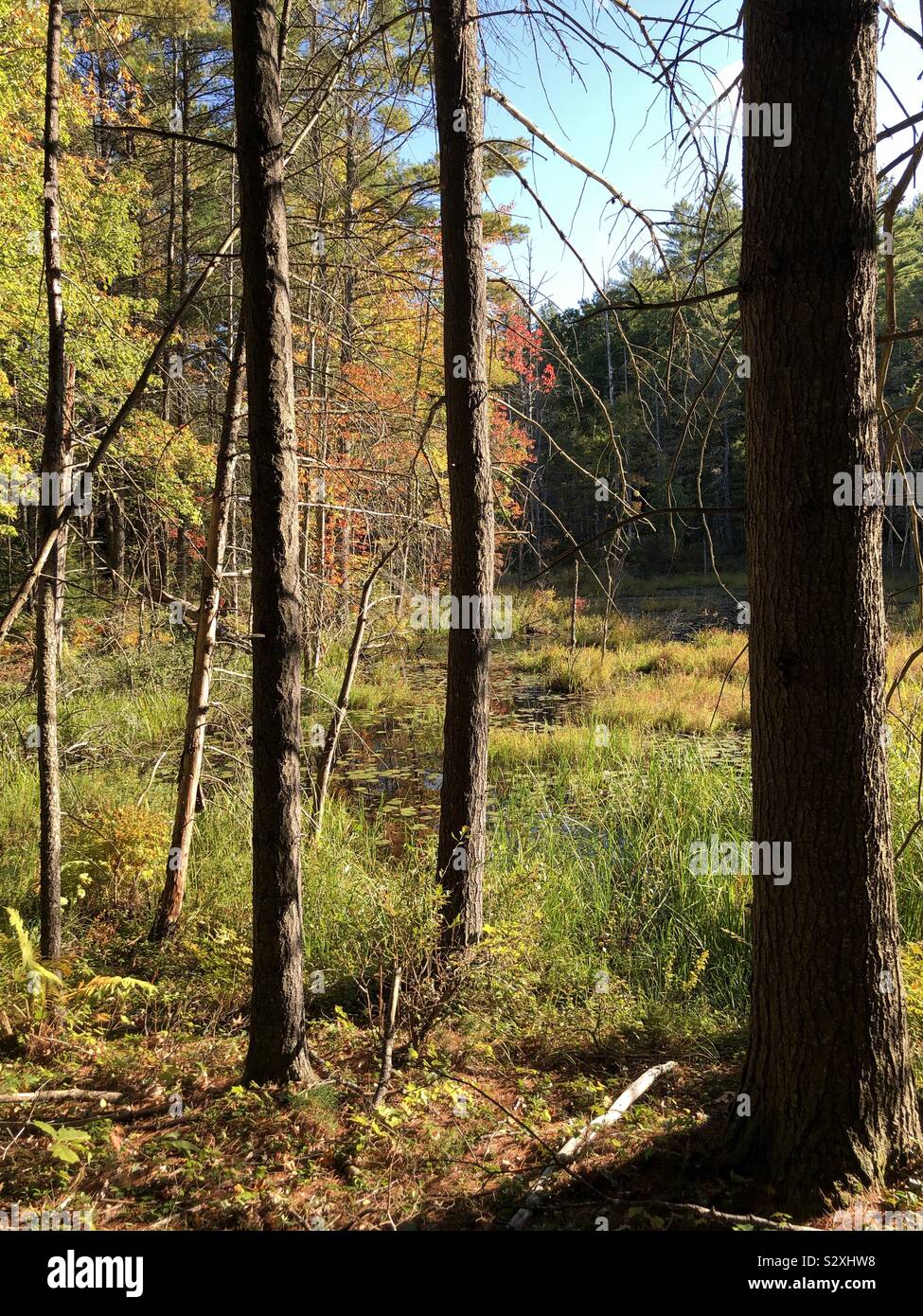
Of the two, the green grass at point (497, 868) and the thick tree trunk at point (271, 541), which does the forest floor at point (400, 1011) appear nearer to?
the green grass at point (497, 868)

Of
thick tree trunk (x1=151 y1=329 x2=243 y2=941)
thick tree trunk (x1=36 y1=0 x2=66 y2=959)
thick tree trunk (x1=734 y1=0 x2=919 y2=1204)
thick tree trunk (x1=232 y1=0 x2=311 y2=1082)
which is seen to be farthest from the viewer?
thick tree trunk (x1=151 y1=329 x2=243 y2=941)

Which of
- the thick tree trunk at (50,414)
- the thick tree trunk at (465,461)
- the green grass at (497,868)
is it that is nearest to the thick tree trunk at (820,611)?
the green grass at (497,868)

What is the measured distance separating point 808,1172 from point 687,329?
10.0 ft

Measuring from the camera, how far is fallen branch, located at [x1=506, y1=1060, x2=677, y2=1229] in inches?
95.9

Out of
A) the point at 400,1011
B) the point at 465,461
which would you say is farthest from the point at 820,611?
the point at 400,1011

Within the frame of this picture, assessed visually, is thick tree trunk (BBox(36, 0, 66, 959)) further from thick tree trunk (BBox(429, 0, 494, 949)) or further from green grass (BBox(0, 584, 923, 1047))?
thick tree trunk (BBox(429, 0, 494, 949))

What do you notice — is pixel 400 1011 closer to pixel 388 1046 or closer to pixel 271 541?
pixel 388 1046

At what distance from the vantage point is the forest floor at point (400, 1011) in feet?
8.41

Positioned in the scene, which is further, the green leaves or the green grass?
the green grass

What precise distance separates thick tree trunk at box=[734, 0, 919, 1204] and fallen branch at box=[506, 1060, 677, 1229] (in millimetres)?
584

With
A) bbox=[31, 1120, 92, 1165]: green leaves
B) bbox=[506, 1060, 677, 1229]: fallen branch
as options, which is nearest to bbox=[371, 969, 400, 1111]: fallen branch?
bbox=[506, 1060, 677, 1229]: fallen branch

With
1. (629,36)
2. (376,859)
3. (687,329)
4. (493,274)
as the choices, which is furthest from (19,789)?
(629,36)

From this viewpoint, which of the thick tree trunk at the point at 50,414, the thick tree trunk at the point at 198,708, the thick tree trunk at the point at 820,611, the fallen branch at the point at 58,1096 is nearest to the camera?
the thick tree trunk at the point at 820,611

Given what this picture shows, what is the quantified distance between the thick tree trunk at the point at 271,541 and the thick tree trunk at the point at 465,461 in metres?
1.17
